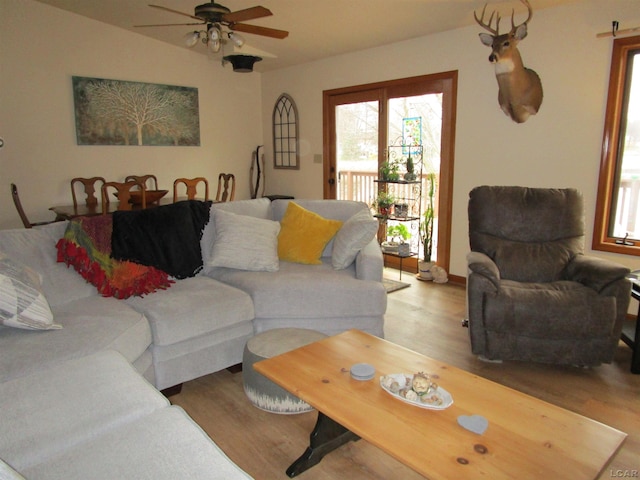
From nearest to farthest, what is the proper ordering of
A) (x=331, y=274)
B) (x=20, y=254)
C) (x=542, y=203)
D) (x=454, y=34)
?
1. (x=20, y=254)
2. (x=331, y=274)
3. (x=542, y=203)
4. (x=454, y=34)

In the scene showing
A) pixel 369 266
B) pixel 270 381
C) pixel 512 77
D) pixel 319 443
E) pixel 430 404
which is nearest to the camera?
pixel 430 404

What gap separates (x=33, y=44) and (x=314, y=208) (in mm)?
3626

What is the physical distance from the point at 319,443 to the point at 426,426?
2.10 feet

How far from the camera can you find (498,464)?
1.26 m

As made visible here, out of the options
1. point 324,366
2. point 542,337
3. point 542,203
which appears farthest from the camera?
point 542,203

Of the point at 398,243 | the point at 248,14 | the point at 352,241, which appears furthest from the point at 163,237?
the point at 398,243

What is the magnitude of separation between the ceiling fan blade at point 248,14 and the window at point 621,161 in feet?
8.43

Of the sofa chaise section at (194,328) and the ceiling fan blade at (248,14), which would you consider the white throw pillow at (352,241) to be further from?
the ceiling fan blade at (248,14)

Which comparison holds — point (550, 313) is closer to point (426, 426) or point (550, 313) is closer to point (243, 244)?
point (426, 426)

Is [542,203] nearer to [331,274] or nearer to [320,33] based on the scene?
[331,274]

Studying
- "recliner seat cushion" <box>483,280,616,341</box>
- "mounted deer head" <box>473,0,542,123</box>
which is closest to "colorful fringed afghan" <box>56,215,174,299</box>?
"recliner seat cushion" <box>483,280,616,341</box>

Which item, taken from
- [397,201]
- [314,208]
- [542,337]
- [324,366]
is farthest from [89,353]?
[397,201]

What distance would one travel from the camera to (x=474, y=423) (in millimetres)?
1427

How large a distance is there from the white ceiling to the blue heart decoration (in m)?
2.98
